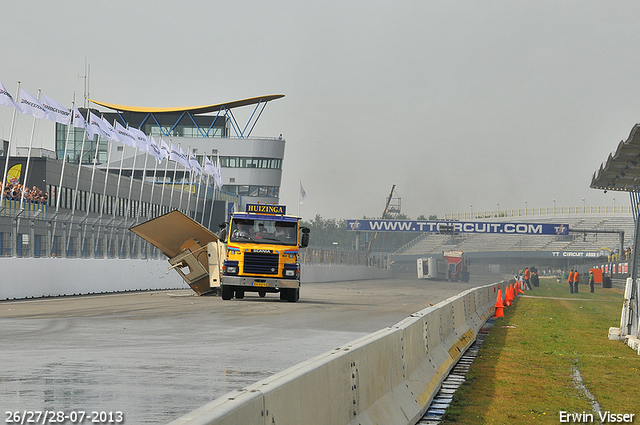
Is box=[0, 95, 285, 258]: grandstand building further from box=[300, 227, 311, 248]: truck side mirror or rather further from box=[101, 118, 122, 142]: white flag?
box=[300, 227, 311, 248]: truck side mirror

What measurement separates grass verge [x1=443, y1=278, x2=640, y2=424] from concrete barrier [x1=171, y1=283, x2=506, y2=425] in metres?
0.49

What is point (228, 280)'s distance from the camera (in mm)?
25375

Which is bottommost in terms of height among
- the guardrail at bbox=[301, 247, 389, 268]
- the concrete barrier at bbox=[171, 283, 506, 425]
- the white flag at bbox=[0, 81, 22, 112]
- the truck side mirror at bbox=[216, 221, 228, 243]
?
the concrete barrier at bbox=[171, 283, 506, 425]

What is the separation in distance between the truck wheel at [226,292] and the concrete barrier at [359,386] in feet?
46.6

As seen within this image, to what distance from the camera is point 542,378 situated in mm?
11477

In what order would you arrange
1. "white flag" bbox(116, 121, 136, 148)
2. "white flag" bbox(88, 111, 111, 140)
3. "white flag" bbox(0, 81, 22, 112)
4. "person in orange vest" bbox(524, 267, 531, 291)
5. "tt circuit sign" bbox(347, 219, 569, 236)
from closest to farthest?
1. "white flag" bbox(0, 81, 22, 112)
2. "white flag" bbox(88, 111, 111, 140)
3. "white flag" bbox(116, 121, 136, 148)
4. "person in orange vest" bbox(524, 267, 531, 291)
5. "tt circuit sign" bbox(347, 219, 569, 236)

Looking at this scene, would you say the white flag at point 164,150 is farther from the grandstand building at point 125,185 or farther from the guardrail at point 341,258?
the guardrail at point 341,258

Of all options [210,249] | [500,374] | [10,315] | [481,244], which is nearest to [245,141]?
[481,244]

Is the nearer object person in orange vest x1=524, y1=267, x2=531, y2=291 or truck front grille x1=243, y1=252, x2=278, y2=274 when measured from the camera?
truck front grille x1=243, y1=252, x2=278, y2=274

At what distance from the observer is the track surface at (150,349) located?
26.1 feet

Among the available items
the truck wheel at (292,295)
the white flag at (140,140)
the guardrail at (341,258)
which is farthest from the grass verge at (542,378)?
the guardrail at (341,258)

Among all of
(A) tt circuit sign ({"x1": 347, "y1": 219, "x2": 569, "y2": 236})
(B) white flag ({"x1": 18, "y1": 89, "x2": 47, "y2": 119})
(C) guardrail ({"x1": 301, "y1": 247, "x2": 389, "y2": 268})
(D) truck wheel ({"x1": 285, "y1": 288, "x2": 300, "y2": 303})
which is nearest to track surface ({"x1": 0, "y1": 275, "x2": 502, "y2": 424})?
(D) truck wheel ({"x1": 285, "y1": 288, "x2": 300, "y2": 303})

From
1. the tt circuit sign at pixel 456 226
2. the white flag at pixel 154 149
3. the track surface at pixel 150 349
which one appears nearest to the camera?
the track surface at pixel 150 349

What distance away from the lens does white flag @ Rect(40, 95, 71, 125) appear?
116 feet
